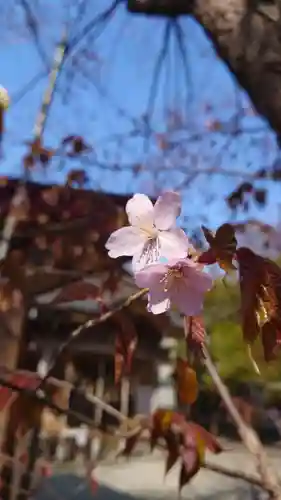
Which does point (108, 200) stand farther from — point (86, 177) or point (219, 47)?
point (219, 47)

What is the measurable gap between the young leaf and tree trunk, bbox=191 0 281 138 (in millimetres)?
491

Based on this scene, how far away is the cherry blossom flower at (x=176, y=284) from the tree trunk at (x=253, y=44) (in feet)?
1.88

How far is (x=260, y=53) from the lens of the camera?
111 centimetres

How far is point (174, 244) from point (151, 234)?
0.04 m

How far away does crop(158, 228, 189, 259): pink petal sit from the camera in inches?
23.7

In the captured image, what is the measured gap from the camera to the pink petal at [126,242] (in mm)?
644

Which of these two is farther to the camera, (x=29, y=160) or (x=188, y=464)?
(x=29, y=160)

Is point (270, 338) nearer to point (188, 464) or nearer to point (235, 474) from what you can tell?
point (235, 474)

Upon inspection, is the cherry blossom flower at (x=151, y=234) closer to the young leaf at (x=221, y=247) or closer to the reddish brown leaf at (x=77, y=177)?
the young leaf at (x=221, y=247)

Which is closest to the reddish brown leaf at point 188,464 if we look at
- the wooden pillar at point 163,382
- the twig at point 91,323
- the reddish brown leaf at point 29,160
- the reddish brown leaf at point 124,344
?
the reddish brown leaf at point 124,344

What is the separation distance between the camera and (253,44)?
3.70 ft

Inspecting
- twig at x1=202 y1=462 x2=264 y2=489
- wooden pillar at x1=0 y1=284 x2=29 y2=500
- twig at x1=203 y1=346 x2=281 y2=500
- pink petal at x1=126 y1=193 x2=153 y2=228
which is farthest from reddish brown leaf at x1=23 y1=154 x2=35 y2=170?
pink petal at x1=126 y1=193 x2=153 y2=228

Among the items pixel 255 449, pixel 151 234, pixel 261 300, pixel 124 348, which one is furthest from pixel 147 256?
pixel 255 449

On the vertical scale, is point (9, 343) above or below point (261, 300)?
above
